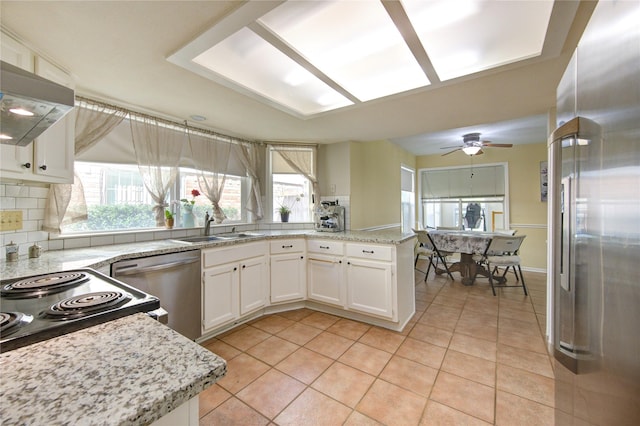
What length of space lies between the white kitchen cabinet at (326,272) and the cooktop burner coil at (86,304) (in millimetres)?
2065

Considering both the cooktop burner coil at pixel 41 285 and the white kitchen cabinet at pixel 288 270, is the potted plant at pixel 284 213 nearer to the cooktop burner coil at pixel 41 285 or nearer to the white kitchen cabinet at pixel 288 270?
the white kitchen cabinet at pixel 288 270

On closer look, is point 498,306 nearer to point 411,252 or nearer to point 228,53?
point 411,252

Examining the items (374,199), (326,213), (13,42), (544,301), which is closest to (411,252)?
(326,213)

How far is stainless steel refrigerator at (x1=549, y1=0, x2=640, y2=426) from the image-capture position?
18.9 inches

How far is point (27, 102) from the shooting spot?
859 millimetres

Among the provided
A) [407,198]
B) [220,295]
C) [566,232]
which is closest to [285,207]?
[220,295]

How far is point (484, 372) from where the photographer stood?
1.90 metres

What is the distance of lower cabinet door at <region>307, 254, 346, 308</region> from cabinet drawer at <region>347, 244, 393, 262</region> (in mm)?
191

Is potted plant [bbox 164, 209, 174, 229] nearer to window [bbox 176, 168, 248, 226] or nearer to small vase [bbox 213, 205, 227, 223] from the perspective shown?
window [bbox 176, 168, 248, 226]

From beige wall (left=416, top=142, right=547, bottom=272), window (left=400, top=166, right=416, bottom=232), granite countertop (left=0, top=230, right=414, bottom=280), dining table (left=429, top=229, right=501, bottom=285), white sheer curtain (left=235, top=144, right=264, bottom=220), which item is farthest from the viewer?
window (left=400, top=166, right=416, bottom=232)

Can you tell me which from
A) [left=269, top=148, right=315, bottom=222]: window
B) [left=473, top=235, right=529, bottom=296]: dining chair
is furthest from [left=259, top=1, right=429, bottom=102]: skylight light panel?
[left=473, top=235, right=529, bottom=296]: dining chair

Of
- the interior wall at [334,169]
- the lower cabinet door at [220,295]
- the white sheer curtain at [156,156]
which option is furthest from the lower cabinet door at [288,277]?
the white sheer curtain at [156,156]

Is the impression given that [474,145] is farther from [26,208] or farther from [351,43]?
[26,208]

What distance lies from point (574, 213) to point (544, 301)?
11.3 ft
